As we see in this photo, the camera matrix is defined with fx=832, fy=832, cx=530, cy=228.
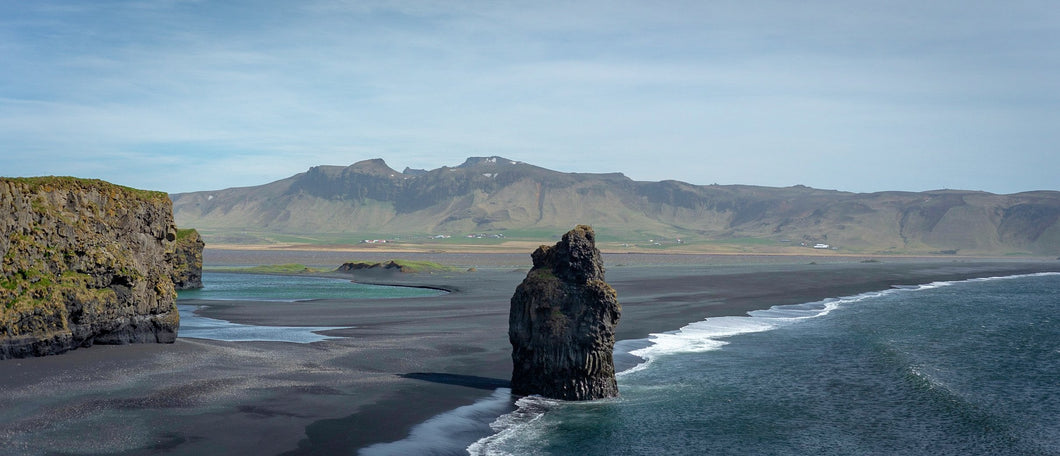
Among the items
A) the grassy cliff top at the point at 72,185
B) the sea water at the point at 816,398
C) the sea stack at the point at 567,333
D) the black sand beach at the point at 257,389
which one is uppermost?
the grassy cliff top at the point at 72,185

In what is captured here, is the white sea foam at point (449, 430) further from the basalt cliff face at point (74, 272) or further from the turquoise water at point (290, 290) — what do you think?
the turquoise water at point (290, 290)

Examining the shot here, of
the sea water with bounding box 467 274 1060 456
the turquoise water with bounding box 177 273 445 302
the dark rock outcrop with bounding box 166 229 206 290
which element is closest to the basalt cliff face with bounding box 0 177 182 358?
the sea water with bounding box 467 274 1060 456

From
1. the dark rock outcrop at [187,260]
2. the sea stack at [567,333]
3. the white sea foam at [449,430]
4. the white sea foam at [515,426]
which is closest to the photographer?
the white sea foam at [449,430]

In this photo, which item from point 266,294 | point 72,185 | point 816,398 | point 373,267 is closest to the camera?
point 816,398

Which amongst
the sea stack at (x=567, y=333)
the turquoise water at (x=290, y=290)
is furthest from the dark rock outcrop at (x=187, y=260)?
the sea stack at (x=567, y=333)

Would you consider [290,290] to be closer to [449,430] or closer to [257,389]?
[257,389]

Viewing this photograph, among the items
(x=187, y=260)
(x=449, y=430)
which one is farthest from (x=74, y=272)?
(x=187, y=260)

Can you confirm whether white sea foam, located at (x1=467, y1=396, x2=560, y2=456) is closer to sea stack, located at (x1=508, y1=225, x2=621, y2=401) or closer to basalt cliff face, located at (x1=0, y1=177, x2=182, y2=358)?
sea stack, located at (x1=508, y1=225, x2=621, y2=401)
